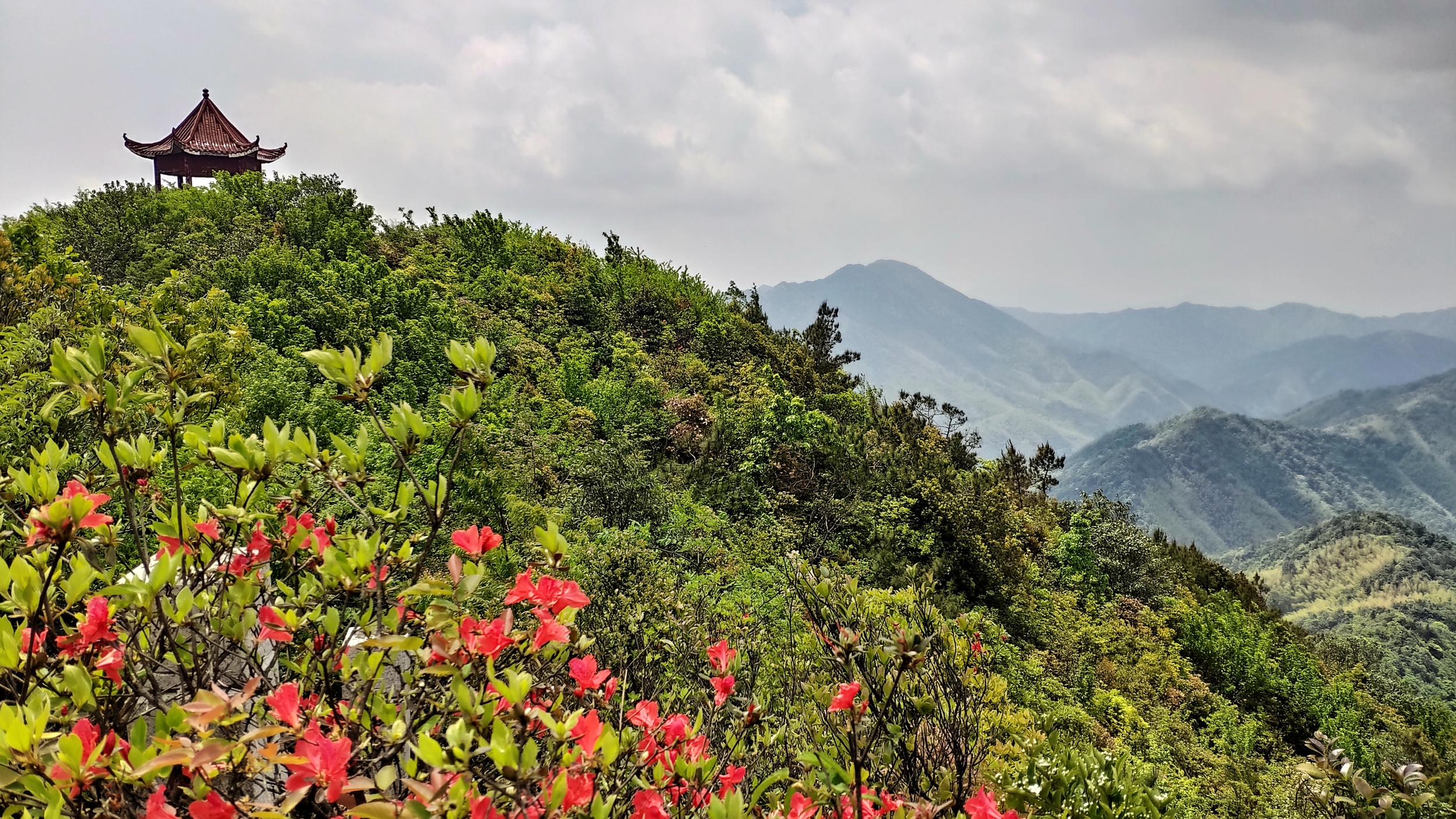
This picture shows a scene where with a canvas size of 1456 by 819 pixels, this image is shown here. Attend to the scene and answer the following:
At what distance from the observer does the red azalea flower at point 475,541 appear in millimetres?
1334

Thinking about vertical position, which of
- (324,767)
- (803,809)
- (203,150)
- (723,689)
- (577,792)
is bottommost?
(803,809)

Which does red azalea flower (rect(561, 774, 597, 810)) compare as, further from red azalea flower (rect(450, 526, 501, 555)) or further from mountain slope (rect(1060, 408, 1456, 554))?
mountain slope (rect(1060, 408, 1456, 554))

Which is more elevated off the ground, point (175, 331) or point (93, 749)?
point (175, 331)

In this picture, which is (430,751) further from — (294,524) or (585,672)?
(294,524)

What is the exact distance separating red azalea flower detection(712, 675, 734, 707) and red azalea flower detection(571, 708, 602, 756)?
72cm

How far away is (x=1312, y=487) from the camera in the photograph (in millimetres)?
136375

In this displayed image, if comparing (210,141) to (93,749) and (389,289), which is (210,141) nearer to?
(389,289)

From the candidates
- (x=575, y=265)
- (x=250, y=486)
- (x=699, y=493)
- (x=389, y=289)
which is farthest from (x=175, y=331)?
(x=575, y=265)

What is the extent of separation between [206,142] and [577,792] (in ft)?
62.8

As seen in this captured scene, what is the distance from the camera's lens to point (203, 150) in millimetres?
14977

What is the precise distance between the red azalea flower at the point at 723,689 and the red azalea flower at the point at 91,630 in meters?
1.44

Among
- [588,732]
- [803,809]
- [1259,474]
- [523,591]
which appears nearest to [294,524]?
[523,591]

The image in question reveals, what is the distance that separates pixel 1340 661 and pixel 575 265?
2411 centimetres

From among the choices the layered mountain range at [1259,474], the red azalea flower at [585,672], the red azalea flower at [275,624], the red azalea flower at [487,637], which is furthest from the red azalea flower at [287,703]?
the layered mountain range at [1259,474]
